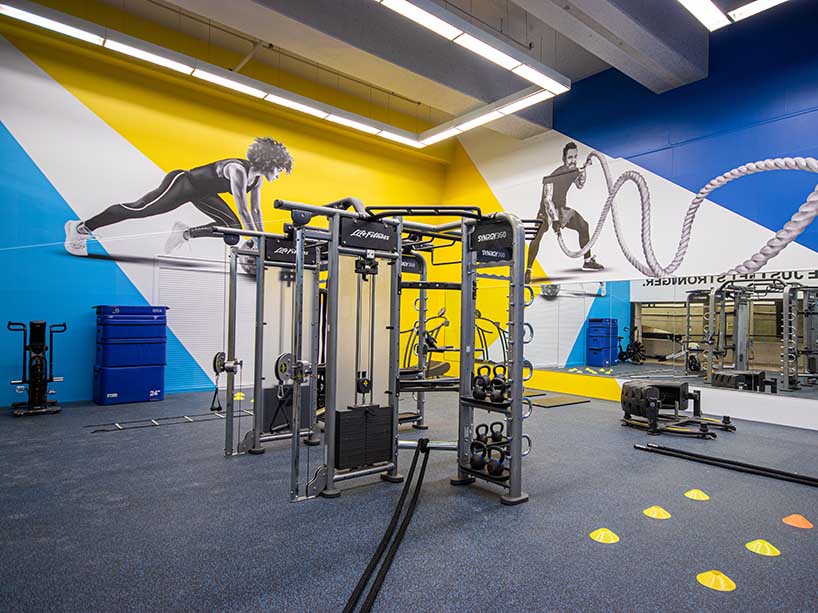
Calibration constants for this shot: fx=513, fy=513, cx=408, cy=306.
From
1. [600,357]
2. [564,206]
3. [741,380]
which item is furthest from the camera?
[600,357]

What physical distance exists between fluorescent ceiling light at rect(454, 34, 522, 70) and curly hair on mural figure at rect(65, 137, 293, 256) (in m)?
3.88

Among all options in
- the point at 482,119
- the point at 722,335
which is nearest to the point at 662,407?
the point at 722,335

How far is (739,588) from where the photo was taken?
2287 mm

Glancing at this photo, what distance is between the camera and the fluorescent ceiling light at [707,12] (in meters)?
4.83

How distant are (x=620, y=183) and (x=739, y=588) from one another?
6.49 m

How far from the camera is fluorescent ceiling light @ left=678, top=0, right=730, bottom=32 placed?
4827mm

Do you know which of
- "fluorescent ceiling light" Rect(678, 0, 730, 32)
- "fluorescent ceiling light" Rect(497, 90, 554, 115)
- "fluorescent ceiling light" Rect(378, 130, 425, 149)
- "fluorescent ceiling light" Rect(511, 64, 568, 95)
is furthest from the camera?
"fluorescent ceiling light" Rect(378, 130, 425, 149)

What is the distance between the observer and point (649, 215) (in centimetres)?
732

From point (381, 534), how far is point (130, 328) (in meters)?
5.04

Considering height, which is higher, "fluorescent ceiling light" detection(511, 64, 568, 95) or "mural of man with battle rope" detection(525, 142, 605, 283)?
"fluorescent ceiling light" detection(511, 64, 568, 95)

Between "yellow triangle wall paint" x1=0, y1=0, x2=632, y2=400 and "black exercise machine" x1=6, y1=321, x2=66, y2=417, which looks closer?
"black exercise machine" x1=6, y1=321, x2=66, y2=417

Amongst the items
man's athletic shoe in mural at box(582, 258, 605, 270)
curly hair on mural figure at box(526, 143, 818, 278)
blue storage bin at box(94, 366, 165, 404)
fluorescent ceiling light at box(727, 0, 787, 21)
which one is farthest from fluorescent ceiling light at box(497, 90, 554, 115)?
blue storage bin at box(94, 366, 165, 404)

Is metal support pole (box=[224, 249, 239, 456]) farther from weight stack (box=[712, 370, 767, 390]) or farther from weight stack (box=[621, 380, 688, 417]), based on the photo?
weight stack (box=[712, 370, 767, 390])

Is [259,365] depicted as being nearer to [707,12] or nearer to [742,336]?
[707,12]
